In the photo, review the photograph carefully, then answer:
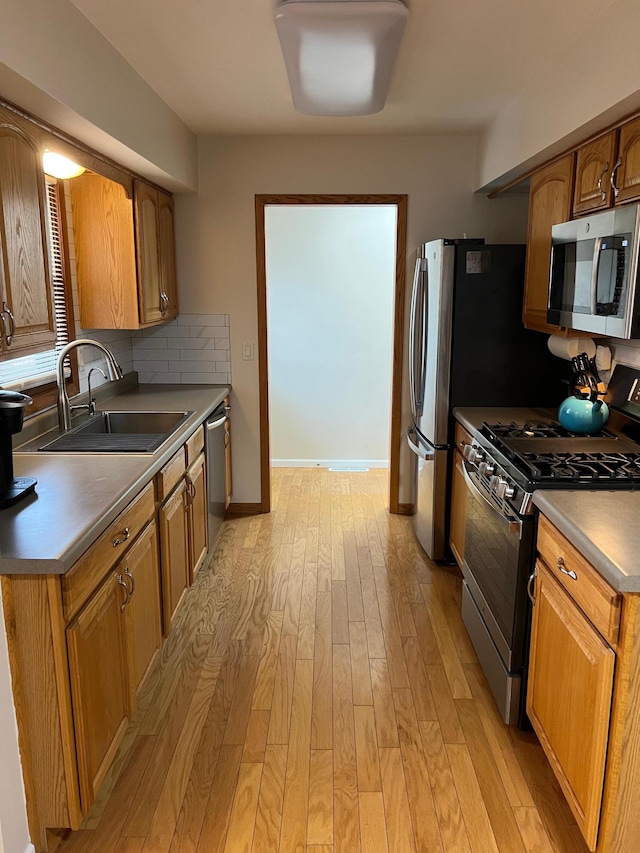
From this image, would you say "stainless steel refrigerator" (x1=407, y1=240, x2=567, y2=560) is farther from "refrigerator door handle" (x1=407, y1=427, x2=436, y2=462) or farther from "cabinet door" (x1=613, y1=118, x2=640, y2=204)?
"cabinet door" (x1=613, y1=118, x2=640, y2=204)

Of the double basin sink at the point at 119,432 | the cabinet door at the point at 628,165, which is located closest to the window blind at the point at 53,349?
the double basin sink at the point at 119,432

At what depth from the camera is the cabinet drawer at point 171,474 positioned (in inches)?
104

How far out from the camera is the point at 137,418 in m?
3.43

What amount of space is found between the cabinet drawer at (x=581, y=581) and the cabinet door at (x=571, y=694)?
1.3 inches

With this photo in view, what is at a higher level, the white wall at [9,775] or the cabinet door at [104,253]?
the cabinet door at [104,253]

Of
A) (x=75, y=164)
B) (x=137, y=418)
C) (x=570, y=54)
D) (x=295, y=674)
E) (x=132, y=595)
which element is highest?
(x=570, y=54)

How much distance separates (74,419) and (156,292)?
0.99 metres

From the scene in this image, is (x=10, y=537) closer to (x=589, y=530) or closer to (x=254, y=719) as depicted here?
(x=254, y=719)

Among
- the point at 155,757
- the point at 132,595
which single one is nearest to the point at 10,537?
the point at 132,595

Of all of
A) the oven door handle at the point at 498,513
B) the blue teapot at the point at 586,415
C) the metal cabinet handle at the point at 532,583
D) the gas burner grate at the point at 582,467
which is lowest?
the metal cabinet handle at the point at 532,583

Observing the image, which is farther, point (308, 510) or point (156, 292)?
point (308, 510)

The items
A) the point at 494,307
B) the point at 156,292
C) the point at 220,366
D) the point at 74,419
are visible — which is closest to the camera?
the point at 74,419

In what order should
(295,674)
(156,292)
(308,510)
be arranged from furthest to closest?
1. (308,510)
2. (156,292)
3. (295,674)

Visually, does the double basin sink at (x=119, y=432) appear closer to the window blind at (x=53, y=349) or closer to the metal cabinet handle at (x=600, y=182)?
the window blind at (x=53, y=349)
